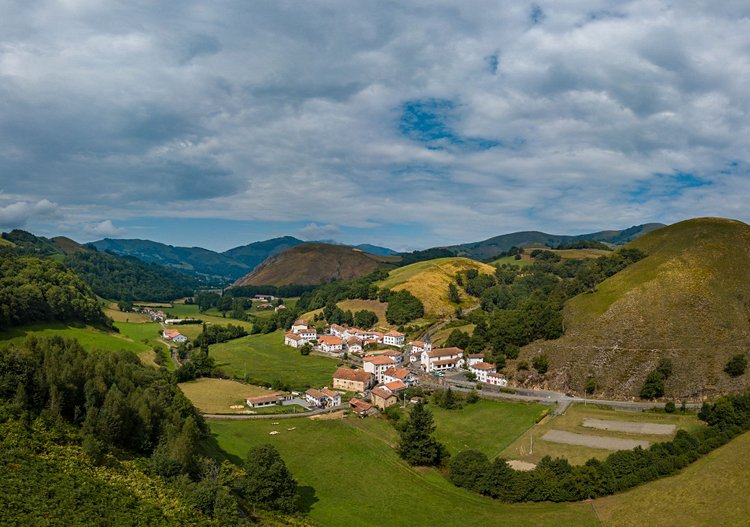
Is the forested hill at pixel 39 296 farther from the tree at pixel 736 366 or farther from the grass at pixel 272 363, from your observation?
the tree at pixel 736 366

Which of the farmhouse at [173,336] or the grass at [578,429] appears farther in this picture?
the farmhouse at [173,336]

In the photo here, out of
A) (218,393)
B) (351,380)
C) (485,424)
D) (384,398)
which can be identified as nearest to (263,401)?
(218,393)

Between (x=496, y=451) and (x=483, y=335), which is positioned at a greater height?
(x=483, y=335)

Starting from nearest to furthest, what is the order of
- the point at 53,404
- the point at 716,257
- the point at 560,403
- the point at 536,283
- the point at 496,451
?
the point at 53,404
the point at 496,451
the point at 560,403
the point at 716,257
the point at 536,283

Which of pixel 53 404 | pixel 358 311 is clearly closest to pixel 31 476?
pixel 53 404

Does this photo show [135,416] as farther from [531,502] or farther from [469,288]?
[469,288]

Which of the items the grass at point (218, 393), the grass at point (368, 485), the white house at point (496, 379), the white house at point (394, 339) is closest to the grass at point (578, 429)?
the grass at point (368, 485)

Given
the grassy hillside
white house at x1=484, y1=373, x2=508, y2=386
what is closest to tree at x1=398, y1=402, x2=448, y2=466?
white house at x1=484, y1=373, x2=508, y2=386
